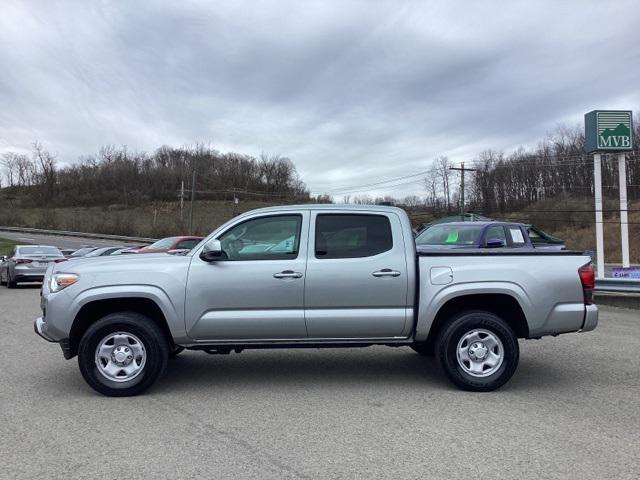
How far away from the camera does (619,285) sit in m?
12.4

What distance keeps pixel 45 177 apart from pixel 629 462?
10992 centimetres

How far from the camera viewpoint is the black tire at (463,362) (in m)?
5.50

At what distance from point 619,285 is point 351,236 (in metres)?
9.34

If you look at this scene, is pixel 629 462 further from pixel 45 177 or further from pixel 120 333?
pixel 45 177

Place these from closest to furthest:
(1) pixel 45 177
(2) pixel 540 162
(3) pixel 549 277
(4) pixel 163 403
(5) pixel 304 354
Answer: (4) pixel 163 403
(3) pixel 549 277
(5) pixel 304 354
(2) pixel 540 162
(1) pixel 45 177

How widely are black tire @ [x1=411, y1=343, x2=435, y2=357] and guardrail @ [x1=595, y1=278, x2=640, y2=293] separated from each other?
24.4 feet

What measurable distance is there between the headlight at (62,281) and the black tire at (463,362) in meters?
3.70

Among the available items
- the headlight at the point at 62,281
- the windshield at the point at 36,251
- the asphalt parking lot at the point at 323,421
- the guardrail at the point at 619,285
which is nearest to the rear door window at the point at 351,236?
the asphalt parking lot at the point at 323,421

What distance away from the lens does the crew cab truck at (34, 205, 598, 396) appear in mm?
5387

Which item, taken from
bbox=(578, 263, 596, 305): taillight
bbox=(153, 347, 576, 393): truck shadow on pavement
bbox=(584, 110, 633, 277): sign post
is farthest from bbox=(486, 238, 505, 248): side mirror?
bbox=(584, 110, 633, 277): sign post

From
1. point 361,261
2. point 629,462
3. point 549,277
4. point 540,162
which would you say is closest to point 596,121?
point 549,277

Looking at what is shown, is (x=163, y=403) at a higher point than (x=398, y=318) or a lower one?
lower

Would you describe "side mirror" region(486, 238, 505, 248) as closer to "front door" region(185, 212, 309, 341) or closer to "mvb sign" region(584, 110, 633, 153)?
"mvb sign" region(584, 110, 633, 153)

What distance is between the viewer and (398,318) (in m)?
5.48
